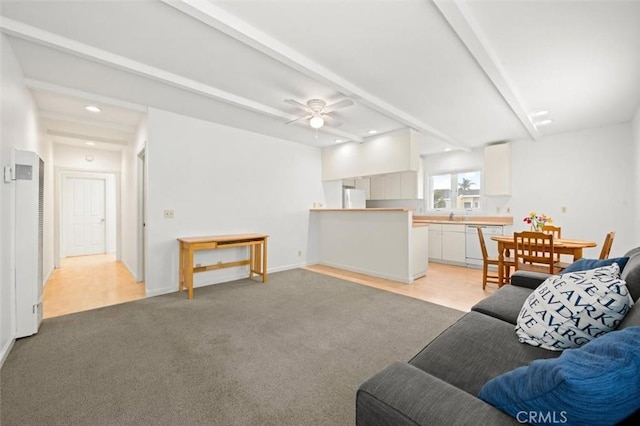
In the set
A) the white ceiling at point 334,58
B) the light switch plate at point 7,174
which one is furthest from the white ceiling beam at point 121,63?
the light switch plate at point 7,174

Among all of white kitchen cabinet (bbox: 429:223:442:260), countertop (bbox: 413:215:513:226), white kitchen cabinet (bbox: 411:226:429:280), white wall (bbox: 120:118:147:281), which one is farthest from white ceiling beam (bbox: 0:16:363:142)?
countertop (bbox: 413:215:513:226)

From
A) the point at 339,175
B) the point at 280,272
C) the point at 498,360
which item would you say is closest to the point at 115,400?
the point at 498,360

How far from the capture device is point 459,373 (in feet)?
3.89

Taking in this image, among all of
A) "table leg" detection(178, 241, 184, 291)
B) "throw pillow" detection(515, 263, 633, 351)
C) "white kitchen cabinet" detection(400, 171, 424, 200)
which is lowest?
"table leg" detection(178, 241, 184, 291)

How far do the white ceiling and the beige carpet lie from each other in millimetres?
2515

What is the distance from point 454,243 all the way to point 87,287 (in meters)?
6.52

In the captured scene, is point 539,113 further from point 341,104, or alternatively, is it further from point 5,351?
point 5,351

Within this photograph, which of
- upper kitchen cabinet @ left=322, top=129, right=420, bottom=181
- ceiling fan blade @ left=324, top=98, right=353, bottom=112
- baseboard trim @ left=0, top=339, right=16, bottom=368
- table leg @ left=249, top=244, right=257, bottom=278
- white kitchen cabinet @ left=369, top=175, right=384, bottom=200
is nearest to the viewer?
baseboard trim @ left=0, top=339, right=16, bottom=368

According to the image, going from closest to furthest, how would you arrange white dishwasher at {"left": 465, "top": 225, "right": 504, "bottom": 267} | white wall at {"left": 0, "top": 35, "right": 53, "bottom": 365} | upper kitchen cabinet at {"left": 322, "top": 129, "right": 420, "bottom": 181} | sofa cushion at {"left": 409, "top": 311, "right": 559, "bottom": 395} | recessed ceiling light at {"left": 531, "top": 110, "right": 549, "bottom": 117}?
sofa cushion at {"left": 409, "top": 311, "right": 559, "bottom": 395} < white wall at {"left": 0, "top": 35, "right": 53, "bottom": 365} < recessed ceiling light at {"left": 531, "top": 110, "right": 549, "bottom": 117} < upper kitchen cabinet at {"left": 322, "top": 129, "right": 420, "bottom": 181} < white dishwasher at {"left": 465, "top": 225, "right": 504, "bottom": 267}

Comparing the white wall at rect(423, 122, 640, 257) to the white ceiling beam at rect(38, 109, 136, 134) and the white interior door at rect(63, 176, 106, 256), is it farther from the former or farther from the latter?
the white interior door at rect(63, 176, 106, 256)

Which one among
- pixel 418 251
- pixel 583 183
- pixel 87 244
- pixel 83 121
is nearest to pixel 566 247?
pixel 418 251

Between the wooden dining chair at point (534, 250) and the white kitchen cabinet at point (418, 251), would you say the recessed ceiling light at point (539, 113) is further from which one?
the white kitchen cabinet at point (418, 251)

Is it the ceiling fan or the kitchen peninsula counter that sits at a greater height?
the ceiling fan

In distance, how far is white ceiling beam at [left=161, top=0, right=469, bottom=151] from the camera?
1.90m
